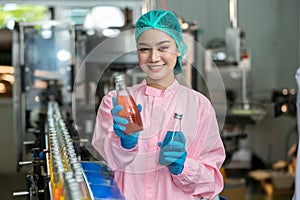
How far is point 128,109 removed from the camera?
1254 millimetres

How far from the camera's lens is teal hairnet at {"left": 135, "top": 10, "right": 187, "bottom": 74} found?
1.33 meters

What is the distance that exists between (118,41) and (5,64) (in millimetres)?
3456

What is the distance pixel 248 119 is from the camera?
14.9 feet

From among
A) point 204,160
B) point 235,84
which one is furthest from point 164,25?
point 235,84

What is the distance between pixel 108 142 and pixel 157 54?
25 centimetres

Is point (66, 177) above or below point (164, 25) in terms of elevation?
below

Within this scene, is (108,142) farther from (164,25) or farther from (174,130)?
(164,25)

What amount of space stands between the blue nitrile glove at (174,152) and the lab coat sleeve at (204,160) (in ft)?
0.11

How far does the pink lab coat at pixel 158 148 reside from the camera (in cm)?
130

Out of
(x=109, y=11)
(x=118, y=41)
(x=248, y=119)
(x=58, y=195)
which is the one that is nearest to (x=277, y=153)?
(x=248, y=119)

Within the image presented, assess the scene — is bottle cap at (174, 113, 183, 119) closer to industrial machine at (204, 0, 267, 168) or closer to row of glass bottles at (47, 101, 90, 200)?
row of glass bottles at (47, 101, 90, 200)

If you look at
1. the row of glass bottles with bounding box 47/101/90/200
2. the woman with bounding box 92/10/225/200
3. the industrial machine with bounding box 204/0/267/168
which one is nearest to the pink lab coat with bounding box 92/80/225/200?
the woman with bounding box 92/10/225/200

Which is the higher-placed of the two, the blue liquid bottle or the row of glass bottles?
the blue liquid bottle

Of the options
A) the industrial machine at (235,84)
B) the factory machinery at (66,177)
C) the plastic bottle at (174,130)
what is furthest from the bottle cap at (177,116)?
the industrial machine at (235,84)
